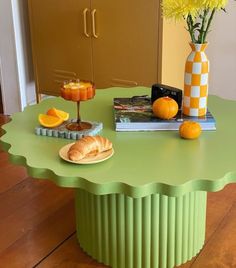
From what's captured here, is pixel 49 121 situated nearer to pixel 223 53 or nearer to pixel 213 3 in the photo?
pixel 213 3

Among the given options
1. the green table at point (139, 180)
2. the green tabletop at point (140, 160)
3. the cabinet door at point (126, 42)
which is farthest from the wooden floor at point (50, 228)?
the cabinet door at point (126, 42)

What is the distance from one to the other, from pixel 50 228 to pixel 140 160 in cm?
85

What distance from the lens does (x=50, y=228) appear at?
7.08ft

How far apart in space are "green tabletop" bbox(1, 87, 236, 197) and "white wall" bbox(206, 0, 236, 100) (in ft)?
4.80

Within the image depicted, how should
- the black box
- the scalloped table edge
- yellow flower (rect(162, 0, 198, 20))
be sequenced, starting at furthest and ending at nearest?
1. the black box
2. yellow flower (rect(162, 0, 198, 20))
3. the scalloped table edge

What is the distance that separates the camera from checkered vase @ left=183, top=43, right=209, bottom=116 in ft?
5.68

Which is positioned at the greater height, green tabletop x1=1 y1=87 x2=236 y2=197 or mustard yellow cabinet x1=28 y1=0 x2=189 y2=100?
mustard yellow cabinet x1=28 y1=0 x2=189 y2=100

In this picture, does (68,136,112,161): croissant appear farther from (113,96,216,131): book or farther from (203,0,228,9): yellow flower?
(203,0,228,9): yellow flower

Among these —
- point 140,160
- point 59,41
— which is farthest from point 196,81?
point 59,41

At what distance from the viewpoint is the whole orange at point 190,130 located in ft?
5.35

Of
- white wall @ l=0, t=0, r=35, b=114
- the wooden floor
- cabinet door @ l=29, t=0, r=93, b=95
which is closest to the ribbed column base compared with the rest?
the wooden floor

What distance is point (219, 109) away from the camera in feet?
6.54

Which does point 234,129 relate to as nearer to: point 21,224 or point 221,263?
point 221,263

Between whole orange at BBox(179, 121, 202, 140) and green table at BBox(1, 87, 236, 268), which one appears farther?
whole orange at BBox(179, 121, 202, 140)
